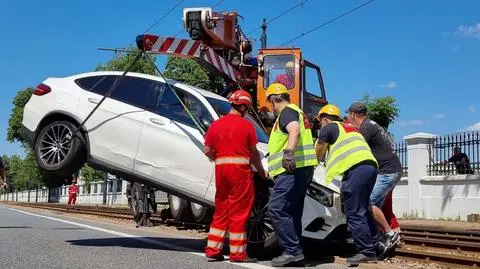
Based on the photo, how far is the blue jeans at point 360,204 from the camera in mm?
6305

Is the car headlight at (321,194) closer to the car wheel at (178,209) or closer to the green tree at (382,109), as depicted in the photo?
the car wheel at (178,209)

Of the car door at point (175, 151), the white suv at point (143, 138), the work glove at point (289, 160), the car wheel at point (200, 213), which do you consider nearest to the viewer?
the work glove at point (289, 160)

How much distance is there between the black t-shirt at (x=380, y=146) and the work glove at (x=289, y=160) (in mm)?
1383

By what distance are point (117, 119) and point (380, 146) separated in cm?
342

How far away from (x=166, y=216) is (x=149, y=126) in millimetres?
7785

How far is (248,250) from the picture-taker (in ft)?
23.1

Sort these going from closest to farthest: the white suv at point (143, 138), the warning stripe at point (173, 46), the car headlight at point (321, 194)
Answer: the car headlight at point (321, 194) < the white suv at point (143, 138) < the warning stripe at point (173, 46)

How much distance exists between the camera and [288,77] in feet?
41.2

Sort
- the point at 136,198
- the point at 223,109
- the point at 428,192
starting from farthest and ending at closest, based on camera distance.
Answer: the point at 428,192, the point at 136,198, the point at 223,109

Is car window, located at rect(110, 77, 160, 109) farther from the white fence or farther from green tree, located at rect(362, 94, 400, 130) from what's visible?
green tree, located at rect(362, 94, 400, 130)

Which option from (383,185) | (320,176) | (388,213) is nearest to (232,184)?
(320,176)

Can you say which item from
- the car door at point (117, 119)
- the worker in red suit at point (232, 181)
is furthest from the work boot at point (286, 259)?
the car door at point (117, 119)

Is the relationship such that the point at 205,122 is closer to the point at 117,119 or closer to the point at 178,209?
the point at 117,119

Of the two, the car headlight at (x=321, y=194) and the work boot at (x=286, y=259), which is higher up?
the car headlight at (x=321, y=194)
